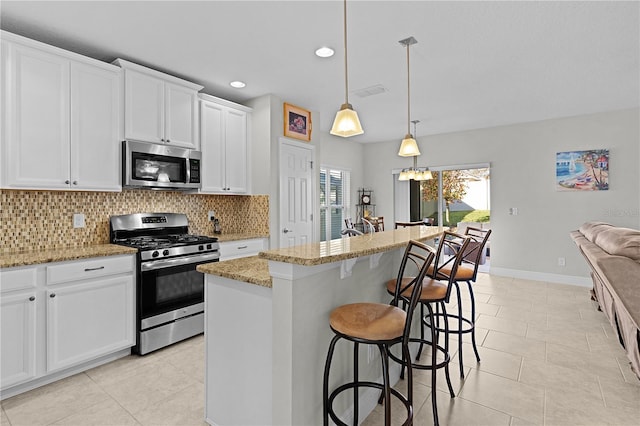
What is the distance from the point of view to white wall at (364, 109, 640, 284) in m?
4.85

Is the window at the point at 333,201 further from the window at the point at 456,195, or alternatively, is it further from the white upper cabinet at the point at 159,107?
the white upper cabinet at the point at 159,107

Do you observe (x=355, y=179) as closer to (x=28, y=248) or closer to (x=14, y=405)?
(x=28, y=248)

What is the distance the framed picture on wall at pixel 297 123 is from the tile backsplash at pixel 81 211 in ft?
3.17

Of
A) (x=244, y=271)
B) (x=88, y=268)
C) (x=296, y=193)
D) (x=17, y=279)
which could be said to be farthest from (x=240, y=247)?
(x=244, y=271)

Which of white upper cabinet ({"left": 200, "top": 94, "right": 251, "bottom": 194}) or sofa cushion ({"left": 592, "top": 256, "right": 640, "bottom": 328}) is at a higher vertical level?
white upper cabinet ({"left": 200, "top": 94, "right": 251, "bottom": 194})

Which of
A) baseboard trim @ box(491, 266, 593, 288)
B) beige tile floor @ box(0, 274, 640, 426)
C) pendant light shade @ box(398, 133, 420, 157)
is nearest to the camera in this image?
beige tile floor @ box(0, 274, 640, 426)

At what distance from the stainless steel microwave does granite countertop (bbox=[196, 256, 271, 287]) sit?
1690mm

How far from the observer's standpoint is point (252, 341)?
1.67 metres

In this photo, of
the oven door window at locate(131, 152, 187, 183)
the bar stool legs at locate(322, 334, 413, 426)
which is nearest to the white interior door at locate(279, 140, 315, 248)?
the oven door window at locate(131, 152, 187, 183)

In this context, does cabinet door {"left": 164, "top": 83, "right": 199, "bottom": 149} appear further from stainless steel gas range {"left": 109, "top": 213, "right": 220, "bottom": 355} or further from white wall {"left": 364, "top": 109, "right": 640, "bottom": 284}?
white wall {"left": 364, "top": 109, "right": 640, "bottom": 284}

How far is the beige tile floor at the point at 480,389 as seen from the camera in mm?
2010

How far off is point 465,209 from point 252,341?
5.66m

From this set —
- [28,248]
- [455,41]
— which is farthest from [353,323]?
[28,248]

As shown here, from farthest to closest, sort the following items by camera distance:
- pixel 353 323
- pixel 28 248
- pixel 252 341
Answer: pixel 28 248 → pixel 252 341 → pixel 353 323
